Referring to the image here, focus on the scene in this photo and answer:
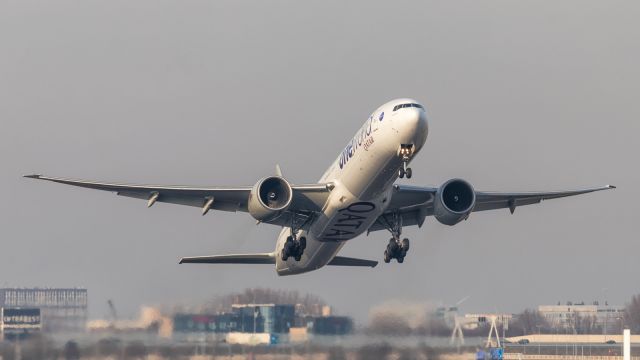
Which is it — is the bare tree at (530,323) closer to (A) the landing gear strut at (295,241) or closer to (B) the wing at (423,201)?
(B) the wing at (423,201)

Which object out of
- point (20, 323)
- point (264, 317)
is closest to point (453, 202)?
point (264, 317)

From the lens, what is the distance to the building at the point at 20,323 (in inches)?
1585

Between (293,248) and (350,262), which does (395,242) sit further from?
(350,262)

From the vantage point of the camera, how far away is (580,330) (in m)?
56.5

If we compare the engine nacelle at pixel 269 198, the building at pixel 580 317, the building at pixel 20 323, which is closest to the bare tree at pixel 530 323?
the building at pixel 580 317

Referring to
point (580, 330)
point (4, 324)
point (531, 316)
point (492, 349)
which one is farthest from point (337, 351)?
point (580, 330)

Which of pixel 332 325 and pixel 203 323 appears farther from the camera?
pixel 332 325

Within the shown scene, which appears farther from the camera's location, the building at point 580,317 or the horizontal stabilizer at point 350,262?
the building at point 580,317

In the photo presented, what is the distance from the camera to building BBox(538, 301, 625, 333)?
2195 inches

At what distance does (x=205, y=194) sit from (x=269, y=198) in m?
2.84

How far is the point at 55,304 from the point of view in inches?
1697

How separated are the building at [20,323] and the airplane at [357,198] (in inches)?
224

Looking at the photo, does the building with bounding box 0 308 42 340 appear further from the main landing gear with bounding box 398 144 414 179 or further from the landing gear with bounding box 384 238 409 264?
the main landing gear with bounding box 398 144 414 179

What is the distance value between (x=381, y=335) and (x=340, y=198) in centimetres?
633
